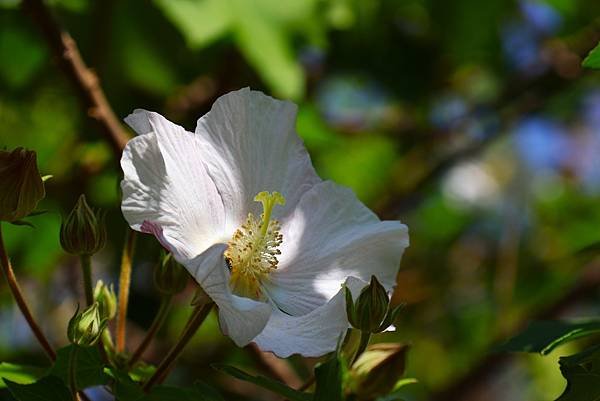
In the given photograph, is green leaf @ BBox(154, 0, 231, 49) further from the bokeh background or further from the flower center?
the flower center

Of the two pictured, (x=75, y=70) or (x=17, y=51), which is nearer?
(x=75, y=70)

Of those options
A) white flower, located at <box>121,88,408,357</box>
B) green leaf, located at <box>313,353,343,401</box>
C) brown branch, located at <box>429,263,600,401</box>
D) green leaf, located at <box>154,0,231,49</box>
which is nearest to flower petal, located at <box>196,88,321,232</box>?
white flower, located at <box>121,88,408,357</box>

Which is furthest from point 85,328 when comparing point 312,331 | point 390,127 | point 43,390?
point 390,127

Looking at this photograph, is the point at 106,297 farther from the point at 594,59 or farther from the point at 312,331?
the point at 594,59

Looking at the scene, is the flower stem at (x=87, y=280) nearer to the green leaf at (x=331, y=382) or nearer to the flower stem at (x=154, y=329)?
the flower stem at (x=154, y=329)

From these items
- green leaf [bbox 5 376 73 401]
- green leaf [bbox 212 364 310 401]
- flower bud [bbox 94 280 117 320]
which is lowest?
green leaf [bbox 5 376 73 401]

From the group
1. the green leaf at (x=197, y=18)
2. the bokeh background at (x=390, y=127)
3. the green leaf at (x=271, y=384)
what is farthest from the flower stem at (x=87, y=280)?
the green leaf at (x=197, y=18)
